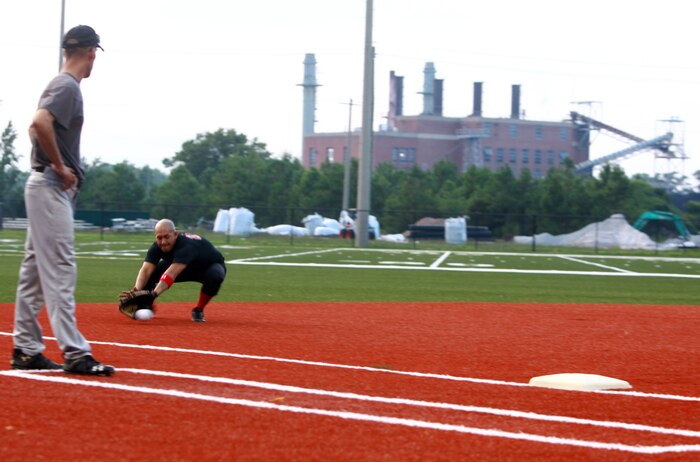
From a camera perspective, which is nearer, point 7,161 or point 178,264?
point 178,264

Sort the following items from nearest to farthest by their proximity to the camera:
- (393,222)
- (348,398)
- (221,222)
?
1. (348,398)
2. (221,222)
3. (393,222)

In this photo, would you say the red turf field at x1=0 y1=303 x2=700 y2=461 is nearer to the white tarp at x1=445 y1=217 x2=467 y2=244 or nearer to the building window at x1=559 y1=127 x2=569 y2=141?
the white tarp at x1=445 y1=217 x2=467 y2=244

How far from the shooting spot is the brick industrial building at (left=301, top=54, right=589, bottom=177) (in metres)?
113

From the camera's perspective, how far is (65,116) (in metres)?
6.44

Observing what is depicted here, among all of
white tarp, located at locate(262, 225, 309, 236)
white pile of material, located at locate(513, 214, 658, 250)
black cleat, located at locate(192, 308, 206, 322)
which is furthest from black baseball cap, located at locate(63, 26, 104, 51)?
white tarp, located at locate(262, 225, 309, 236)

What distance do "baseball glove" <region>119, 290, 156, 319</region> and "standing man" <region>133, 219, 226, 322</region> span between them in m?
0.07

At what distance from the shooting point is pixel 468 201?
68.4m

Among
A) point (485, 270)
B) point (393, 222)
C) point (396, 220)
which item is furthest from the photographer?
point (393, 222)

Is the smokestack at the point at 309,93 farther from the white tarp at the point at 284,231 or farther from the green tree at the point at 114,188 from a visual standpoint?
the white tarp at the point at 284,231

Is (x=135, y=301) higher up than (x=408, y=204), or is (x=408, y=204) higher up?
(x=408, y=204)

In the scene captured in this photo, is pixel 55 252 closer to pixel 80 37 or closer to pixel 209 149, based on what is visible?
pixel 80 37

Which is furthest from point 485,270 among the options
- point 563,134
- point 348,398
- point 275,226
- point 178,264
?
point 563,134

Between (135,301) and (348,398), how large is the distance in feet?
16.2

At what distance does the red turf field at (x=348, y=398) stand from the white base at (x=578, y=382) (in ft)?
0.49
